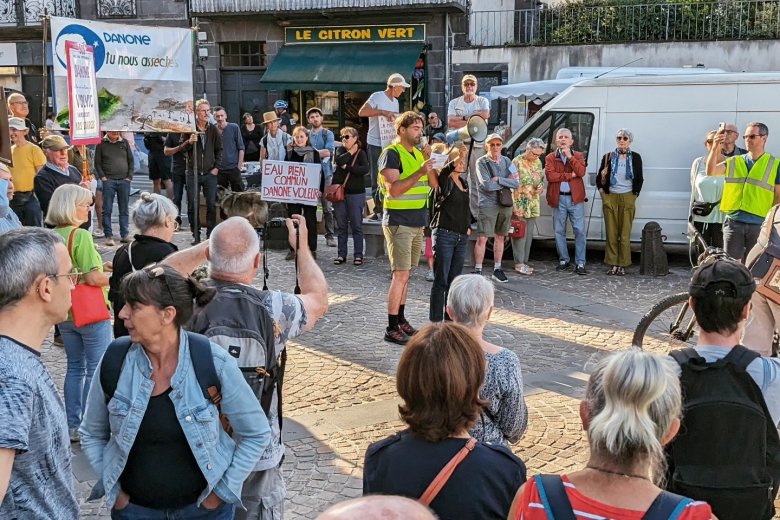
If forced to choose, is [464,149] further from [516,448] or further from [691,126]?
[691,126]

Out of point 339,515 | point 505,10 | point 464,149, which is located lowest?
point 339,515

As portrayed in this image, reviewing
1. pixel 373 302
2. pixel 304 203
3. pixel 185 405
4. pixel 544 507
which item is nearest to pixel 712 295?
pixel 544 507

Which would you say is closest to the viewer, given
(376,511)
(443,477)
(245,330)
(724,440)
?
(376,511)

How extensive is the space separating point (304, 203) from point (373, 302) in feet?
6.25

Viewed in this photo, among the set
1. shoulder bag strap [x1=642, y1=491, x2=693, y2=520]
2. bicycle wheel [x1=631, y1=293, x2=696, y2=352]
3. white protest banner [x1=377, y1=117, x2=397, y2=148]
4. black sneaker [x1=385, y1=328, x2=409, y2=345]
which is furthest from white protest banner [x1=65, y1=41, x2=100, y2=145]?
shoulder bag strap [x1=642, y1=491, x2=693, y2=520]

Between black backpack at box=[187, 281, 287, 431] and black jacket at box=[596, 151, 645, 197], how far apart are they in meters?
8.49

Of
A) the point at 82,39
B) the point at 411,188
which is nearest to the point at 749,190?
the point at 411,188

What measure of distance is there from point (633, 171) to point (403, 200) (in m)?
4.54

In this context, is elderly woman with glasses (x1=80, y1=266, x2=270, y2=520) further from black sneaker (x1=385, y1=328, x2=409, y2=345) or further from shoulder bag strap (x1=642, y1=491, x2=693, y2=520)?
black sneaker (x1=385, y1=328, x2=409, y2=345)

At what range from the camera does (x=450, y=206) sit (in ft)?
25.1

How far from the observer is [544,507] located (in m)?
2.20

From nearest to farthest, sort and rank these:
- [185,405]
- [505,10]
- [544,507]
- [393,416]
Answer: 1. [544,507]
2. [185,405]
3. [393,416]
4. [505,10]

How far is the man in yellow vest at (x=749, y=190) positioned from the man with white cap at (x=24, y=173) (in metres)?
7.26

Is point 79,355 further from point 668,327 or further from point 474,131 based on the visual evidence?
point 668,327
